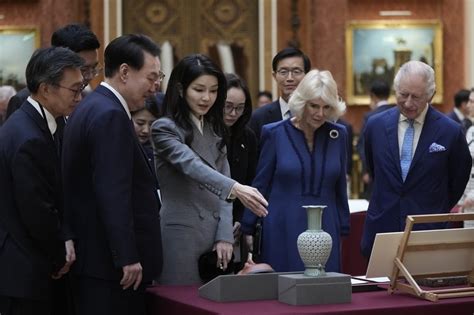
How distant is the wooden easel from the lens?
5.12 metres

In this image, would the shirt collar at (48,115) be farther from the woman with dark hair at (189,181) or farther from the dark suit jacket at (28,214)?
the woman with dark hair at (189,181)

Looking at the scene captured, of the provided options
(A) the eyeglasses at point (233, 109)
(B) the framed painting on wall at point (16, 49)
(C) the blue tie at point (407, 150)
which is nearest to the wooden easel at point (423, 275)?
(C) the blue tie at point (407, 150)

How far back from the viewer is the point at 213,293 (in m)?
5.07

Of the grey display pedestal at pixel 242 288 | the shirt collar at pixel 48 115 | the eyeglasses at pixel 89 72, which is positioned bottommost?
the grey display pedestal at pixel 242 288

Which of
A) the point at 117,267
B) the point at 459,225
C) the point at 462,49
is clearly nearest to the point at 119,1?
the point at 462,49

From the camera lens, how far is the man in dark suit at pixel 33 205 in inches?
200

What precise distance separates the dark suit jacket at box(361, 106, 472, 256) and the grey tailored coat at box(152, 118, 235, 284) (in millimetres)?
1291

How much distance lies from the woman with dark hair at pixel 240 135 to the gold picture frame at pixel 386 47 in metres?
10.1

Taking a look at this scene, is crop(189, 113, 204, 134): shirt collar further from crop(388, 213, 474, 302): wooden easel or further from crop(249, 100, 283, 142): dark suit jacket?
crop(249, 100, 283, 142): dark suit jacket

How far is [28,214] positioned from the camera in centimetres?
506

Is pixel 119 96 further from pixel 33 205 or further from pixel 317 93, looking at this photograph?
pixel 317 93

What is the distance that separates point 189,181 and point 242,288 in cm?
95

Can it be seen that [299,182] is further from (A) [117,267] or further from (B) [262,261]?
(A) [117,267]

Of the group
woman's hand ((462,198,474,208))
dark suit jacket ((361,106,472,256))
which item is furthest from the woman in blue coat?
woman's hand ((462,198,474,208))
